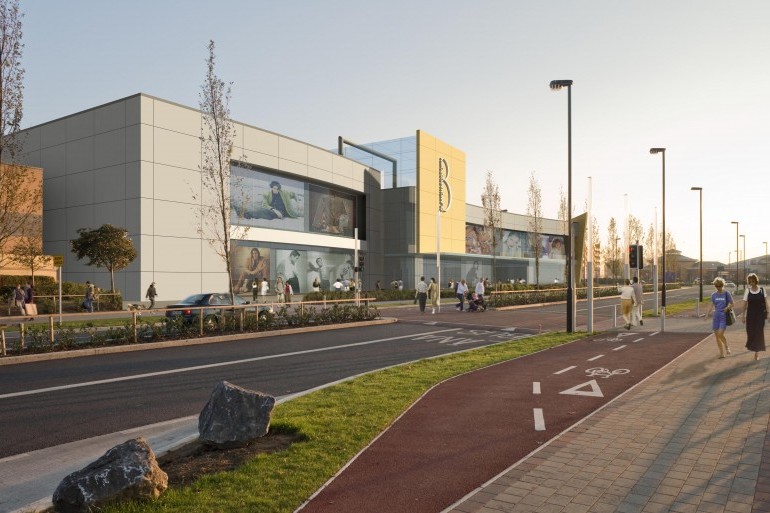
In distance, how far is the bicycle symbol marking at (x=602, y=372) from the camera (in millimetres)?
10242

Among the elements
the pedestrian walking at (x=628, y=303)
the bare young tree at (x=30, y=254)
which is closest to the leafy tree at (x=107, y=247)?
the bare young tree at (x=30, y=254)

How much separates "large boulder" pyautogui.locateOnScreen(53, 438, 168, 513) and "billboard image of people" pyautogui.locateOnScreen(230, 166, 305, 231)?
104 ft

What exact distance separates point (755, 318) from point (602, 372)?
11.9 ft

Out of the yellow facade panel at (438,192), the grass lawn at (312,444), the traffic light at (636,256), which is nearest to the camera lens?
the grass lawn at (312,444)

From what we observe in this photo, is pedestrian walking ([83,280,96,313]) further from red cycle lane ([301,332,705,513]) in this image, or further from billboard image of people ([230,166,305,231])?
red cycle lane ([301,332,705,513])

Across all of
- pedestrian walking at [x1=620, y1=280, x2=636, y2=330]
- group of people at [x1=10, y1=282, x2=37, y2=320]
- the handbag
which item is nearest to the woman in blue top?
the handbag

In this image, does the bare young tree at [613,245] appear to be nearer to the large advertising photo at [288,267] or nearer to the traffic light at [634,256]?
the large advertising photo at [288,267]

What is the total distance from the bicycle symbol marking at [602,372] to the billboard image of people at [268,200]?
28.2 metres

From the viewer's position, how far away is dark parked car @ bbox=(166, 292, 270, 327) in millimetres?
17600

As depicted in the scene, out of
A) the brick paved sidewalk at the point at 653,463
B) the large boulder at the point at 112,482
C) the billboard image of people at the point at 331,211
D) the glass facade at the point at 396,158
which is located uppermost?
the glass facade at the point at 396,158

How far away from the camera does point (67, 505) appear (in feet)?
13.8

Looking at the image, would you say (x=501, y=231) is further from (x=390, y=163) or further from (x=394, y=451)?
(x=394, y=451)

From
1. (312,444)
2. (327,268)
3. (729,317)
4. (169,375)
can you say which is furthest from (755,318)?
(327,268)

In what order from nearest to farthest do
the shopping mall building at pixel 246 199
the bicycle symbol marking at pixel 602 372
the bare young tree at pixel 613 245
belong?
the bicycle symbol marking at pixel 602 372
the shopping mall building at pixel 246 199
the bare young tree at pixel 613 245
